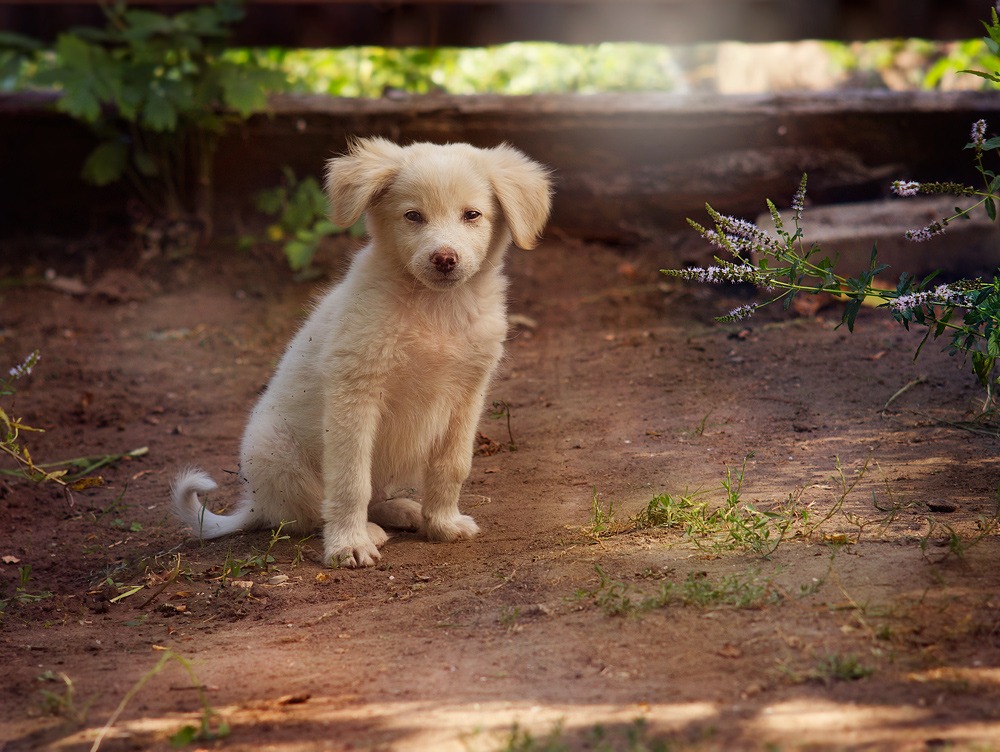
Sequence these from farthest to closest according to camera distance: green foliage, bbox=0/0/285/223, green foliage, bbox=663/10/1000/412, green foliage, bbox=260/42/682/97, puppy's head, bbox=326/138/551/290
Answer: green foliage, bbox=260/42/682/97 < green foliage, bbox=0/0/285/223 < puppy's head, bbox=326/138/551/290 < green foliage, bbox=663/10/1000/412

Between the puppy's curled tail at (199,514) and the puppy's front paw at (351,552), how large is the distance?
22.1 inches

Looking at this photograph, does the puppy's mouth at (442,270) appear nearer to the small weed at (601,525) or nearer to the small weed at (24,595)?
the small weed at (601,525)

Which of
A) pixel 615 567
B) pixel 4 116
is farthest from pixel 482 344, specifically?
pixel 4 116

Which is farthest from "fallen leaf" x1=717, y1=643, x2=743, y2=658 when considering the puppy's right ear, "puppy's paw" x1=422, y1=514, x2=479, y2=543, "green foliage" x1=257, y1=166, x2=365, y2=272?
"green foliage" x1=257, y1=166, x2=365, y2=272

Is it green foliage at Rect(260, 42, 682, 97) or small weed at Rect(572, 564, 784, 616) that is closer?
small weed at Rect(572, 564, 784, 616)

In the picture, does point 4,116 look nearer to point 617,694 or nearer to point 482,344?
point 482,344

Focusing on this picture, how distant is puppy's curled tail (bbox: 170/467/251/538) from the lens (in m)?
3.39

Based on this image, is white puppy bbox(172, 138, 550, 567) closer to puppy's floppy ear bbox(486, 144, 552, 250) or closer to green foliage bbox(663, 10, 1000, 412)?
puppy's floppy ear bbox(486, 144, 552, 250)

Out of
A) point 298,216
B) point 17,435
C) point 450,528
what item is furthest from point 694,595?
point 298,216

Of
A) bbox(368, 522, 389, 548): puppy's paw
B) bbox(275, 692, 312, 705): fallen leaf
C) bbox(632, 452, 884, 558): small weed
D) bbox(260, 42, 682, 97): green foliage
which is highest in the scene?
bbox(260, 42, 682, 97): green foliage

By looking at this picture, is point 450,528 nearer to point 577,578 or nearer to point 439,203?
point 577,578

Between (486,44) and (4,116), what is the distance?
3.97m

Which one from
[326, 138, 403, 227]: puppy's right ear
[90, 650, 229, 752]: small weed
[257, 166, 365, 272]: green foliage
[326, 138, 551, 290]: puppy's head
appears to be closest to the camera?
[90, 650, 229, 752]: small weed

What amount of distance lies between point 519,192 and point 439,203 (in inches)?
14.2
